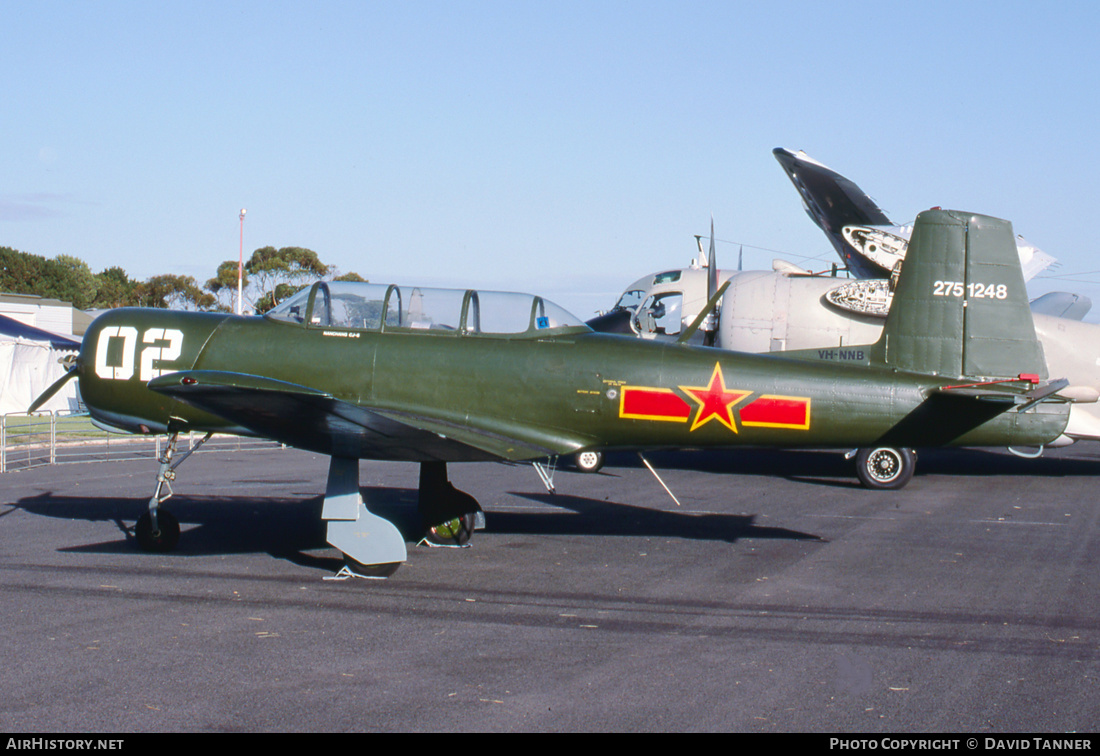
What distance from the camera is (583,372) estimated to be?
8773 millimetres

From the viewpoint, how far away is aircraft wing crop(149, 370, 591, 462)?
7043 millimetres

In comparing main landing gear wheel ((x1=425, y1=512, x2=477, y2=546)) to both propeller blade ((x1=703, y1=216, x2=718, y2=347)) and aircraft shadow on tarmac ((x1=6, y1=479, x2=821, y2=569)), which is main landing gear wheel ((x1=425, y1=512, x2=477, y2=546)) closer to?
aircraft shadow on tarmac ((x1=6, y1=479, x2=821, y2=569))

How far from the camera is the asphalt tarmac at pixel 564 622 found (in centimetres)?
476

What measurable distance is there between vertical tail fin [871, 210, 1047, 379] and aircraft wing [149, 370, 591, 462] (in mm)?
3385

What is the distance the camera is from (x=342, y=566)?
8.23 metres

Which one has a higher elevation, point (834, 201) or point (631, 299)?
point (834, 201)

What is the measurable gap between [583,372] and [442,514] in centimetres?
219

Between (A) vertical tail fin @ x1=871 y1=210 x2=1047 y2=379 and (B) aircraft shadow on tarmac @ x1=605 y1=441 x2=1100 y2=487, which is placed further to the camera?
(B) aircraft shadow on tarmac @ x1=605 y1=441 x2=1100 y2=487

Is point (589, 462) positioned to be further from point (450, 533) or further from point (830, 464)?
point (450, 533)

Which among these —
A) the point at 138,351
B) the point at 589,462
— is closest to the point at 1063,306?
the point at 589,462

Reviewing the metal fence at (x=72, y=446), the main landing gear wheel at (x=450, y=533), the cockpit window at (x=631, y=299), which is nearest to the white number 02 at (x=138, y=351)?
the main landing gear wheel at (x=450, y=533)

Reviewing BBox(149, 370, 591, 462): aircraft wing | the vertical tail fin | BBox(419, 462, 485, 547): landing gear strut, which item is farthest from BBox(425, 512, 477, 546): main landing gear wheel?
the vertical tail fin
